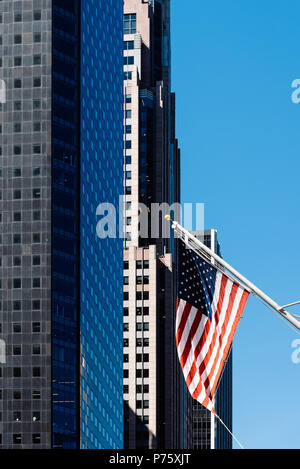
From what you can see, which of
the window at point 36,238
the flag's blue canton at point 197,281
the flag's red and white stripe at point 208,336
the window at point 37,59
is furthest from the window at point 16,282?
the flag's red and white stripe at point 208,336

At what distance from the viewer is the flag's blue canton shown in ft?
94.7

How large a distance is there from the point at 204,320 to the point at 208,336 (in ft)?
1.48

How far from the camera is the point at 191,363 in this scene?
28797 millimetres

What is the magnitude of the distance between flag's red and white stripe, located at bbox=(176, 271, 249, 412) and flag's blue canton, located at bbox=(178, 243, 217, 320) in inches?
6.4

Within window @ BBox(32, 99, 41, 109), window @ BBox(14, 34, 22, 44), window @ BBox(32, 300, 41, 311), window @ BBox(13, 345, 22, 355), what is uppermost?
window @ BBox(14, 34, 22, 44)

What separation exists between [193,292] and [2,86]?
13138cm

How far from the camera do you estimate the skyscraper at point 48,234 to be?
484 feet

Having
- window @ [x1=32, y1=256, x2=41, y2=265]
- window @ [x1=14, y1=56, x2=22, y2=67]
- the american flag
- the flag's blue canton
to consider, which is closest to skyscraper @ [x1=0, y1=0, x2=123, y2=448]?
window @ [x1=14, y1=56, x2=22, y2=67]

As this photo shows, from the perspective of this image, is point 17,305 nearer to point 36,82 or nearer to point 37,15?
point 36,82

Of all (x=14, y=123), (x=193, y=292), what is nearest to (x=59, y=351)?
(x=14, y=123)

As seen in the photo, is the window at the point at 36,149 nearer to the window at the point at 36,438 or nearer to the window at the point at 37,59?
the window at the point at 37,59

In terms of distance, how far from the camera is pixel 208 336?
28906 mm

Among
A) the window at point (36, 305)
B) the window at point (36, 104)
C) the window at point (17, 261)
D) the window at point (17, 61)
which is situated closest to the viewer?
the window at point (36, 305)

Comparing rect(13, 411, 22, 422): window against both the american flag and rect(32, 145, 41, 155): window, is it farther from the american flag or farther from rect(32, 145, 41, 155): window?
the american flag
